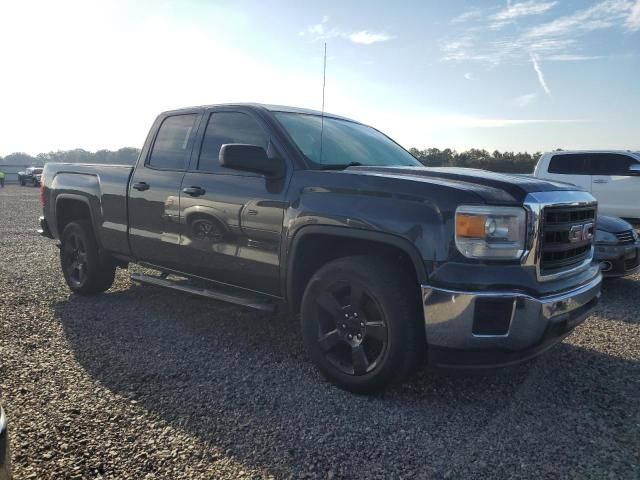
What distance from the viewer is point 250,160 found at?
11.2 feet

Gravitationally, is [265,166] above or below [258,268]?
above

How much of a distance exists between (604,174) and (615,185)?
322 millimetres

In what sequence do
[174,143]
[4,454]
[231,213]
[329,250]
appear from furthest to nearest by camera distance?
[174,143]
[231,213]
[329,250]
[4,454]

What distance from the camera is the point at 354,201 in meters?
3.14

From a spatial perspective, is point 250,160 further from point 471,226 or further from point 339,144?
point 471,226

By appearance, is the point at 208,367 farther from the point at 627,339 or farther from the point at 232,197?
the point at 627,339

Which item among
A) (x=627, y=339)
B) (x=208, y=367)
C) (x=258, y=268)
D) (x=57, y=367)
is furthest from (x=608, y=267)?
(x=57, y=367)

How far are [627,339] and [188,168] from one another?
4.08 meters

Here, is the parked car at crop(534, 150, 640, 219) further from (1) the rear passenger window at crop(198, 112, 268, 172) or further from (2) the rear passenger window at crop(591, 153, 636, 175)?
(1) the rear passenger window at crop(198, 112, 268, 172)

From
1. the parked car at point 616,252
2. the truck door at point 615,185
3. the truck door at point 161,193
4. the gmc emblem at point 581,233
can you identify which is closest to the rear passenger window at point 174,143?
the truck door at point 161,193

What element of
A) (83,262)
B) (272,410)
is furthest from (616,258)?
(83,262)

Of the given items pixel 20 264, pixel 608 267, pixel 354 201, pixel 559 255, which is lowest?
pixel 20 264

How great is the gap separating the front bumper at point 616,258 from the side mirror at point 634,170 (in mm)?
4699

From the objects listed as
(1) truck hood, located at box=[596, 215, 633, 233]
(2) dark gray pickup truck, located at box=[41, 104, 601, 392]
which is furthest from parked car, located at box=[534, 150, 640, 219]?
(2) dark gray pickup truck, located at box=[41, 104, 601, 392]
